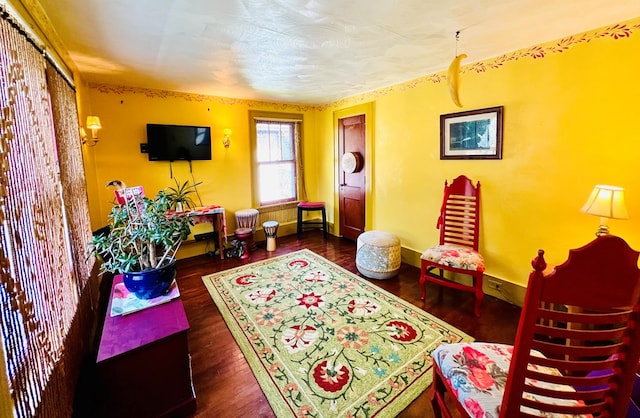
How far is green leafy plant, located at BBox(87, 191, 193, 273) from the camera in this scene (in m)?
1.68

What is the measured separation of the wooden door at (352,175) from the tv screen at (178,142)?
2133mm

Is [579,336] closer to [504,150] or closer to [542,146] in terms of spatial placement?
[542,146]

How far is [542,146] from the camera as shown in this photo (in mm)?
2518

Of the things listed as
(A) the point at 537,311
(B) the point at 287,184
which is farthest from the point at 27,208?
(B) the point at 287,184

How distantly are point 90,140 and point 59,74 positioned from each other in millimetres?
1439

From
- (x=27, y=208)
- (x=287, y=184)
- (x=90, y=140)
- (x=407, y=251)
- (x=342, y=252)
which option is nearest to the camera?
(x=27, y=208)

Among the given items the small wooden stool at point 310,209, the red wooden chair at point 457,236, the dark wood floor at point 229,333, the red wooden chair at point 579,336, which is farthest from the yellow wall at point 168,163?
the red wooden chair at point 579,336

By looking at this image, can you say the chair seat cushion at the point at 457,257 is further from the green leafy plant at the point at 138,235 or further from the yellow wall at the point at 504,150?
the green leafy plant at the point at 138,235

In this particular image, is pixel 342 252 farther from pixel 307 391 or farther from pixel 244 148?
pixel 307 391

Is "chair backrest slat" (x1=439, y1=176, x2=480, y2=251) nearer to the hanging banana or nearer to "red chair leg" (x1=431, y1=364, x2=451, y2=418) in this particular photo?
the hanging banana

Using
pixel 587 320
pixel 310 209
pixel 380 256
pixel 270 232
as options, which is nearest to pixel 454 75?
pixel 587 320

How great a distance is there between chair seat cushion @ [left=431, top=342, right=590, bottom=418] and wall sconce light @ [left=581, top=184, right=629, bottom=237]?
1252 mm

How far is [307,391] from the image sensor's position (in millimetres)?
1800

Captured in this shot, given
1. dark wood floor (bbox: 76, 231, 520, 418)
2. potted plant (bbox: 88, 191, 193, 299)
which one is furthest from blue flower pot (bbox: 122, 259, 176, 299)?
dark wood floor (bbox: 76, 231, 520, 418)
